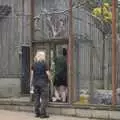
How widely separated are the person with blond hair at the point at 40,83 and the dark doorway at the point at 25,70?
4.33 feet

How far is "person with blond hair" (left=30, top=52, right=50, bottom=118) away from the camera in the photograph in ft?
40.8

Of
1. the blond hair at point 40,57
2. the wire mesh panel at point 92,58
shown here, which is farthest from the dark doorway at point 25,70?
the wire mesh panel at point 92,58

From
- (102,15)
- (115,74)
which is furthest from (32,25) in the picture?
(115,74)

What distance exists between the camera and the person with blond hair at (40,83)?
40.8 ft

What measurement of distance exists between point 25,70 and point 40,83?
164 cm

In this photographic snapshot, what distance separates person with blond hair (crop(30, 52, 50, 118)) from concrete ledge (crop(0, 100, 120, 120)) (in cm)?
47

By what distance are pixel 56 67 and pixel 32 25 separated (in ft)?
4.95

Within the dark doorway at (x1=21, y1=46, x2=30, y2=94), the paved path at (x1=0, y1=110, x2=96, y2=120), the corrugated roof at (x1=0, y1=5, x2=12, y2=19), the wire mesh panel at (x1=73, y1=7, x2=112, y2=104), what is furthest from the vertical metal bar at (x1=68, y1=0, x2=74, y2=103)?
the corrugated roof at (x1=0, y1=5, x2=12, y2=19)

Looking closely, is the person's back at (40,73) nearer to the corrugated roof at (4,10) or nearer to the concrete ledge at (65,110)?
the concrete ledge at (65,110)

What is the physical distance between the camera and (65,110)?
12648 millimetres

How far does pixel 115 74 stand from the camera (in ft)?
39.3

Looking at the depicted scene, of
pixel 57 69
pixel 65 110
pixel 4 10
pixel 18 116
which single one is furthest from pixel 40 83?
pixel 4 10

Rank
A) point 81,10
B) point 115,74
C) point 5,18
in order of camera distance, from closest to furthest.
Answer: point 115,74
point 81,10
point 5,18

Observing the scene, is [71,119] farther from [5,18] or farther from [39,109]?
[5,18]
